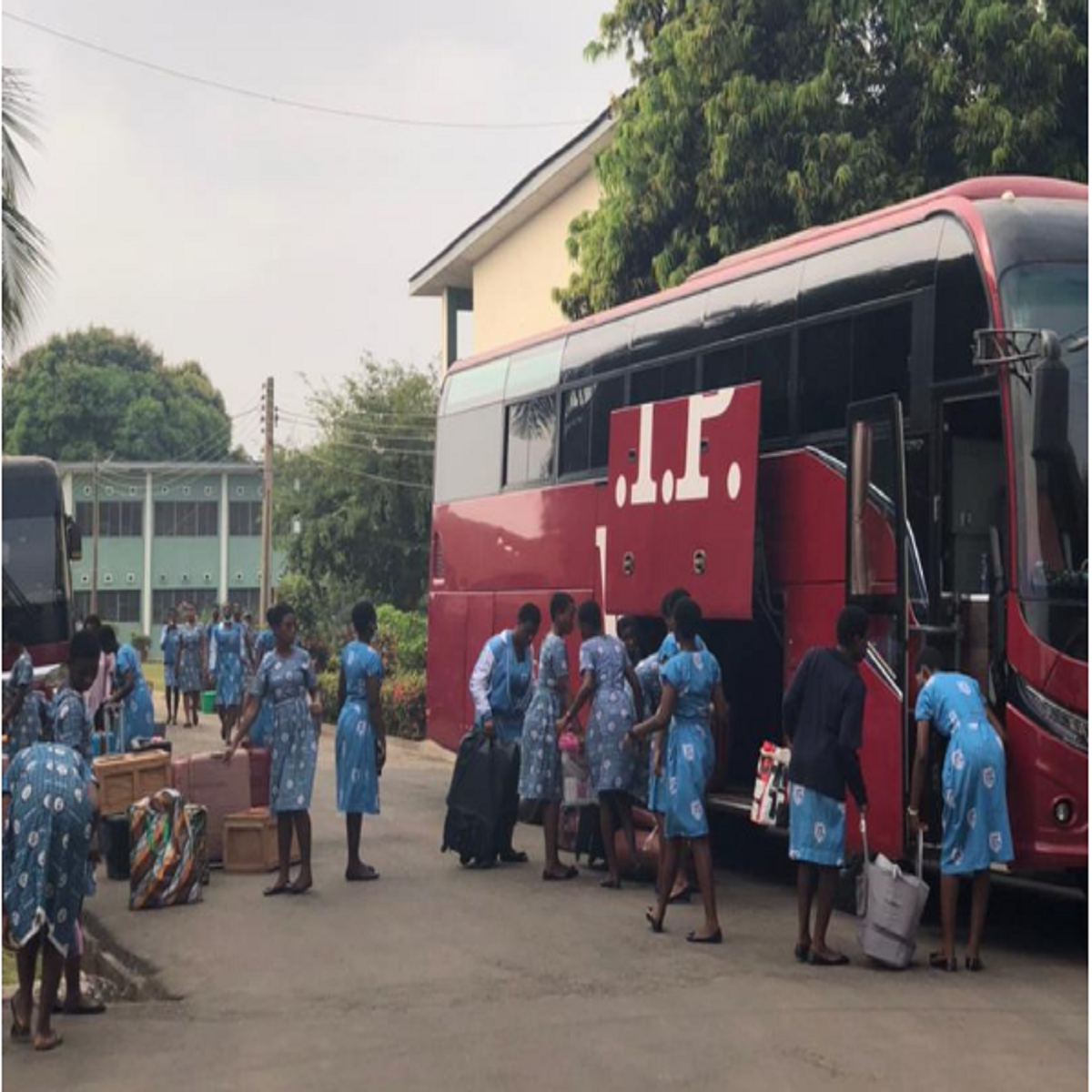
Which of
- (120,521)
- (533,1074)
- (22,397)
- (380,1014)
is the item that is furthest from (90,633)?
(22,397)

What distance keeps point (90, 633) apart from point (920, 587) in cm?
461

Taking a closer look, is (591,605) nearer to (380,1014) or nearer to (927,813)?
(927,813)

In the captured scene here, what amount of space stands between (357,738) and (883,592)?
3881 mm

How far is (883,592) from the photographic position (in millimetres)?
10570

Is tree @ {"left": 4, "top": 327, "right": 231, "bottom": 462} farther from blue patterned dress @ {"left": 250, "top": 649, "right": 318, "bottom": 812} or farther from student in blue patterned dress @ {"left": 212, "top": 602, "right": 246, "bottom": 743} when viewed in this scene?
blue patterned dress @ {"left": 250, "top": 649, "right": 318, "bottom": 812}

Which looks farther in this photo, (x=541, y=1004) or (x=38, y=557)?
(x=38, y=557)

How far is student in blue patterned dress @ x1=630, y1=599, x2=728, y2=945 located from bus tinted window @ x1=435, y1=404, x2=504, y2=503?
22.6 feet

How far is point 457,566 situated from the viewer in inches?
707

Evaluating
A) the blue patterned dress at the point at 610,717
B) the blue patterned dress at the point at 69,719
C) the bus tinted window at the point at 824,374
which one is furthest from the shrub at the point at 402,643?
the blue patterned dress at the point at 69,719

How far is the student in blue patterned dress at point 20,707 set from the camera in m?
8.73

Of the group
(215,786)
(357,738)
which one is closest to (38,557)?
(215,786)

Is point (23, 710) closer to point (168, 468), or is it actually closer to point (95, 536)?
point (95, 536)

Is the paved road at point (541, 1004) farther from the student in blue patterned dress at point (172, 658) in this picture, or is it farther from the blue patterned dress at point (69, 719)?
the student in blue patterned dress at point (172, 658)

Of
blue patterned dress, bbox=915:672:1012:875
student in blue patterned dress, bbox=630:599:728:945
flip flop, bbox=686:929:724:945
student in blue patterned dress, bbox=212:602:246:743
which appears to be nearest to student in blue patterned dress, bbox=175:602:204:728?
student in blue patterned dress, bbox=212:602:246:743
